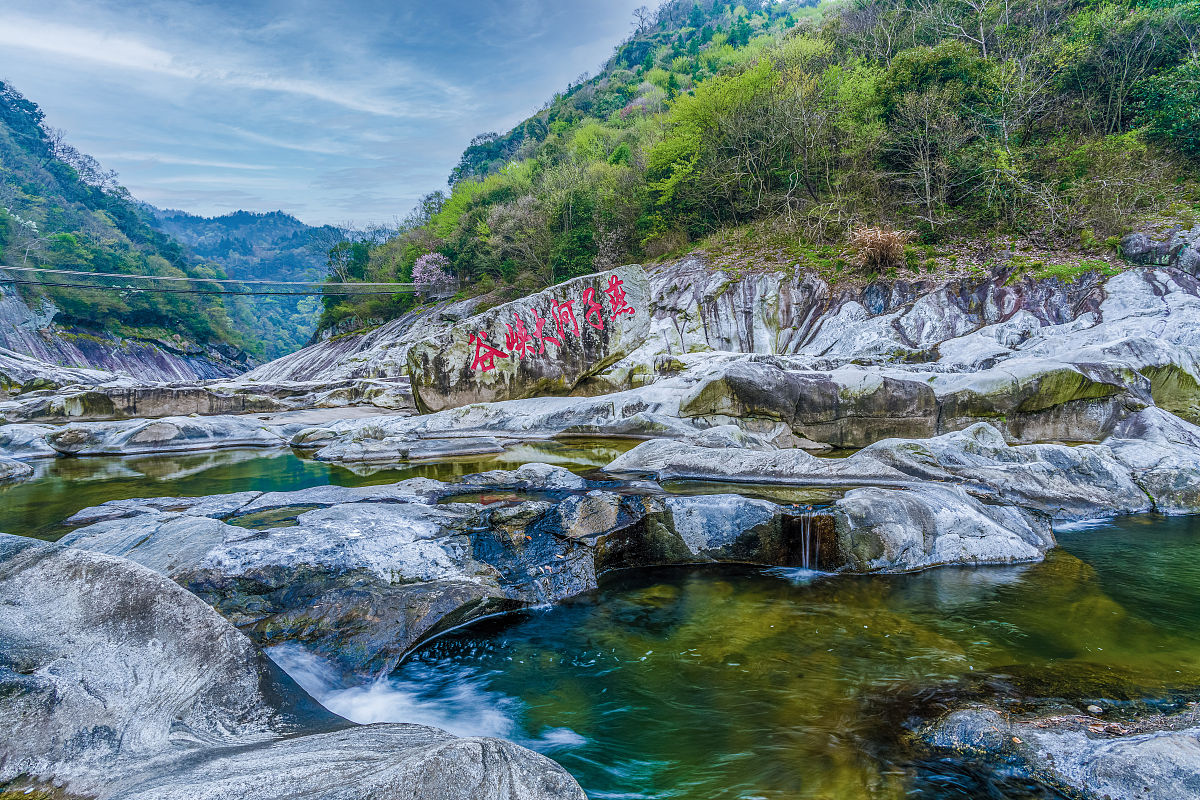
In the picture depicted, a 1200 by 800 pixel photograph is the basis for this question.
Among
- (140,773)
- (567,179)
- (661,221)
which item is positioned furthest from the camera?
(567,179)

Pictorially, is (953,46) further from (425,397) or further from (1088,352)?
(425,397)

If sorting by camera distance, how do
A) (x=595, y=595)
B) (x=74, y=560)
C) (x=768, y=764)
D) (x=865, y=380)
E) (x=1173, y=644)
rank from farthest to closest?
(x=865, y=380)
(x=595, y=595)
(x=1173, y=644)
(x=74, y=560)
(x=768, y=764)

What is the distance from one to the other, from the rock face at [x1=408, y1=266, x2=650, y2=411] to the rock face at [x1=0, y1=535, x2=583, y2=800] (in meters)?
10.3

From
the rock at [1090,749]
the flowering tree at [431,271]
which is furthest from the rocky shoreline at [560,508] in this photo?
the flowering tree at [431,271]

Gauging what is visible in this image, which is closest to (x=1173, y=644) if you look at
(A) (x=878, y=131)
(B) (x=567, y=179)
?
(A) (x=878, y=131)

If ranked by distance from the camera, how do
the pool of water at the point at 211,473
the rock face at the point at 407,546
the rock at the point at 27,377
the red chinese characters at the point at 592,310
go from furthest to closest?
the rock at the point at 27,377 < the red chinese characters at the point at 592,310 < the pool of water at the point at 211,473 < the rock face at the point at 407,546

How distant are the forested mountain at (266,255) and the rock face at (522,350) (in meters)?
69.0

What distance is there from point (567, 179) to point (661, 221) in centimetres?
795

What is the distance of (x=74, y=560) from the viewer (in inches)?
115

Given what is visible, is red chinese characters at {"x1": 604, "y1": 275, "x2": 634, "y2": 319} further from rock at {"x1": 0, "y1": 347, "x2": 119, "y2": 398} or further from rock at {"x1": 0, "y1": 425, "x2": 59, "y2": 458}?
rock at {"x1": 0, "y1": 347, "x2": 119, "y2": 398}

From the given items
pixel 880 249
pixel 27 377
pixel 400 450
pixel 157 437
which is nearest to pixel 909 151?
pixel 880 249

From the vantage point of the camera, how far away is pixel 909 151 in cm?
1973

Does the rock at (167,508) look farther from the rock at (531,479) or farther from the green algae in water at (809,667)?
the green algae in water at (809,667)

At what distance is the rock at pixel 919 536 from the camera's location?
4.91 meters
